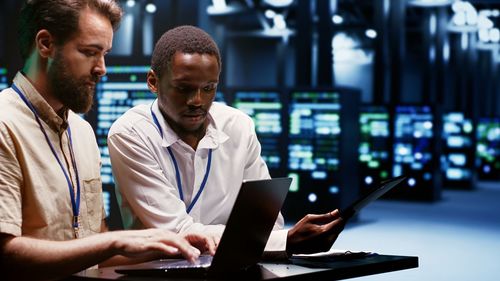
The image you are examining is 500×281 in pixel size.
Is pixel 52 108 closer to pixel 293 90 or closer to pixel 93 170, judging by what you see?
pixel 93 170

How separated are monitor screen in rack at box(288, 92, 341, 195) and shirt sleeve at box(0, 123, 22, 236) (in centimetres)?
931

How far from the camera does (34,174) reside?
7.52ft

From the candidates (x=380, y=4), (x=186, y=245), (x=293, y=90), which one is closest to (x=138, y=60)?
(x=293, y=90)

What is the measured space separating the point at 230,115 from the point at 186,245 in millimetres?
1186

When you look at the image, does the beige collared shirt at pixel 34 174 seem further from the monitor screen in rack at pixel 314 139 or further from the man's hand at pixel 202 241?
the monitor screen in rack at pixel 314 139

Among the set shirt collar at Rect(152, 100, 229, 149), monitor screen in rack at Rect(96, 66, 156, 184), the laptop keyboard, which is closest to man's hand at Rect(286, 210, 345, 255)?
the laptop keyboard

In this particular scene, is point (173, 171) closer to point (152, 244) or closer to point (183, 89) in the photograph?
point (183, 89)

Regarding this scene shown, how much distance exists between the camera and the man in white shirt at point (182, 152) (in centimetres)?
282

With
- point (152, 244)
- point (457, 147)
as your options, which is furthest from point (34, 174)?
point (457, 147)

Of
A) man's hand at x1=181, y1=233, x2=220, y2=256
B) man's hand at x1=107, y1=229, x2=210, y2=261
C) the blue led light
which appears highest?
man's hand at x1=107, y1=229, x2=210, y2=261

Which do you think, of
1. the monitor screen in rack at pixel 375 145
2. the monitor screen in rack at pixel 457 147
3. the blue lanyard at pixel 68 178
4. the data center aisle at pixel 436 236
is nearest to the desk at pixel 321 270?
the blue lanyard at pixel 68 178

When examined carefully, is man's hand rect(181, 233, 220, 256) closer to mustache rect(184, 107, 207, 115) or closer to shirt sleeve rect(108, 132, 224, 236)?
shirt sleeve rect(108, 132, 224, 236)

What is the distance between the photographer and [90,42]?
7.75 feet

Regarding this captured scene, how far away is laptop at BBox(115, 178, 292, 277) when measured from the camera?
2194 millimetres
